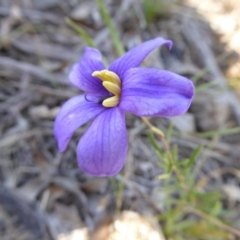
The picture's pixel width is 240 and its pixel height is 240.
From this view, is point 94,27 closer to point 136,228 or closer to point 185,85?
point 136,228

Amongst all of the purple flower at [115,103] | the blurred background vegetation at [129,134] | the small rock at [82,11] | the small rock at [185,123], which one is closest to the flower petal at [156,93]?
the purple flower at [115,103]

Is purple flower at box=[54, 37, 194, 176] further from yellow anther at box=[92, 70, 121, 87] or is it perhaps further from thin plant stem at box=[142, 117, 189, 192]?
thin plant stem at box=[142, 117, 189, 192]

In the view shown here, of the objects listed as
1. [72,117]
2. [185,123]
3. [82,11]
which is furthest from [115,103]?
[82,11]

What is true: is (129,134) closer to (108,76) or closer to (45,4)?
(108,76)

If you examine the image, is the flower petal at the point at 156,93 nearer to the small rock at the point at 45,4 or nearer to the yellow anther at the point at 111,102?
the yellow anther at the point at 111,102

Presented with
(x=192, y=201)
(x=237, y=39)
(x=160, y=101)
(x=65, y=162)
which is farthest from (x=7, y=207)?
(x=237, y=39)

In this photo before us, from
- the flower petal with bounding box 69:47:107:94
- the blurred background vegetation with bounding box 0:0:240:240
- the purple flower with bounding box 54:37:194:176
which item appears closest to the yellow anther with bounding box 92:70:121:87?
the purple flower with bounding box 54:37:194:176
